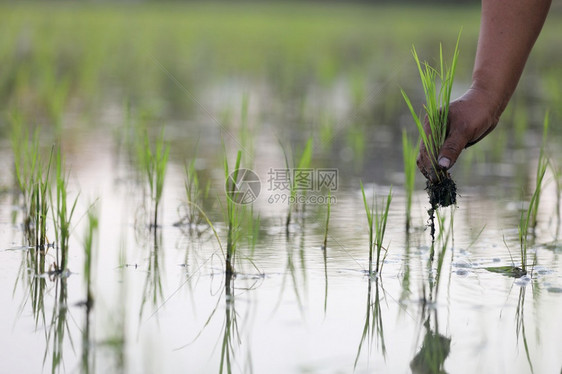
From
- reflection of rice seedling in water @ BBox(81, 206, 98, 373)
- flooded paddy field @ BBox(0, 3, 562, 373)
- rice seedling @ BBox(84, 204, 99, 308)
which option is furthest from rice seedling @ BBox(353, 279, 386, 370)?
rice seedling @ BBox(84, 204, 99, 308)

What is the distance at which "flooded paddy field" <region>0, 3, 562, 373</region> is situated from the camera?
201 cm

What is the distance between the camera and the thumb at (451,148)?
239 centimetres

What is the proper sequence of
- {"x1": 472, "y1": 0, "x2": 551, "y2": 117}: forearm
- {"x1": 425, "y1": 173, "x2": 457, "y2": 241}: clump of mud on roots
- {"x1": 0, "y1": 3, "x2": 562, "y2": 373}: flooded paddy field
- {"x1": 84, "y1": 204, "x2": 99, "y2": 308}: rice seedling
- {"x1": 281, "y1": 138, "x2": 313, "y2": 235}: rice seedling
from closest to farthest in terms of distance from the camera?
{"x1": 0, "y1": 3, "x2": 562, "y2": 373}: flooded paddy field → {"x1": 84, "y1": 204, "x2": 99, "y2": 308}: rice seedling → {"x1": 472, "y1": 0, "x2": 551, "y2": 117}: forearm → {"x1": 425, "y1": 173, "x2": 457, "y2": 241}: clump of mud on roots → {"x1": 281, "y1": 138, "x2": 313, "y2": 235}: rice seedling

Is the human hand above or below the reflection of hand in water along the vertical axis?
above

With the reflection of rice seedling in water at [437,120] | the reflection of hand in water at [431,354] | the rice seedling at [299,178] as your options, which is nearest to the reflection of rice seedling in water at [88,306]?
the reflection of hand in water at [431,354]

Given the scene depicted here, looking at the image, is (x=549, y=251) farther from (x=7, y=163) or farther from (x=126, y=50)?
(x=126, y=50)

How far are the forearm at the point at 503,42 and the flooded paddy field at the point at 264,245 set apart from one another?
355mm


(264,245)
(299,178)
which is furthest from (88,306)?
(299,178)

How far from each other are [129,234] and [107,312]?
816mm

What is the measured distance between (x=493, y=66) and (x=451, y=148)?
256 millimetres

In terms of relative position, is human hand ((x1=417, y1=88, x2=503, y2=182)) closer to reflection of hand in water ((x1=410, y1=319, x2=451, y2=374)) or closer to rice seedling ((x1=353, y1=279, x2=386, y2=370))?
rice seedling ((x1=353, y1=279, x2=386, y2=370))

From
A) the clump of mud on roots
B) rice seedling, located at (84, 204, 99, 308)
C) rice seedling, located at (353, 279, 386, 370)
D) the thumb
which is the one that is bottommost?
rice seedling, located at (353, 279, 386, 370)

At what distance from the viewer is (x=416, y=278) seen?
253 cm

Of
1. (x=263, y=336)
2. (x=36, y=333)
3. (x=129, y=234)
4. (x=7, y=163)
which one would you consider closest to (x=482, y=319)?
(x=263, y=336)
